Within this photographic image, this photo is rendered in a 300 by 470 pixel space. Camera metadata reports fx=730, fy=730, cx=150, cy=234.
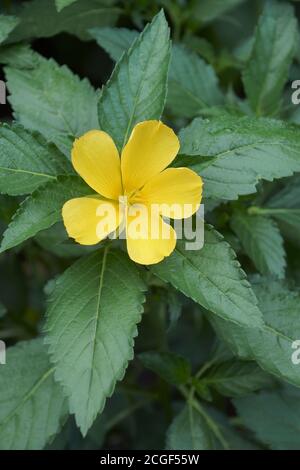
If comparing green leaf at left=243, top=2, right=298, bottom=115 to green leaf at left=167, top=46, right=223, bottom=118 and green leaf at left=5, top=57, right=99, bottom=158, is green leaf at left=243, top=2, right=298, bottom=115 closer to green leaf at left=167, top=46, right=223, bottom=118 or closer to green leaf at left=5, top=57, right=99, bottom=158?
green leaf at left=167, top=46, right=223, bottom=118

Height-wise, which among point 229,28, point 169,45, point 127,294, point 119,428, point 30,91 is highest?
point 169,45

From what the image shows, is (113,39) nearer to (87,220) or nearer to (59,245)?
(59,245)

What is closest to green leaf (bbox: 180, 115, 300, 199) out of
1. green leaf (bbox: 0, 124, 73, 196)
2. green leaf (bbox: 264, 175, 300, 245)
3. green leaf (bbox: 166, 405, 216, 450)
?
green leaf (bbox: 0, 124, 73, 196)

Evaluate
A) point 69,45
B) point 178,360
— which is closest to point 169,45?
point 178,360

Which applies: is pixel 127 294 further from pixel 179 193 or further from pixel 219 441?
pixel 219 441

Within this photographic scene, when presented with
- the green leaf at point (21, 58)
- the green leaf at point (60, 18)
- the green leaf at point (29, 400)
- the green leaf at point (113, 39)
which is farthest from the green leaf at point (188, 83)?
the green leaf at point (29, 400)
